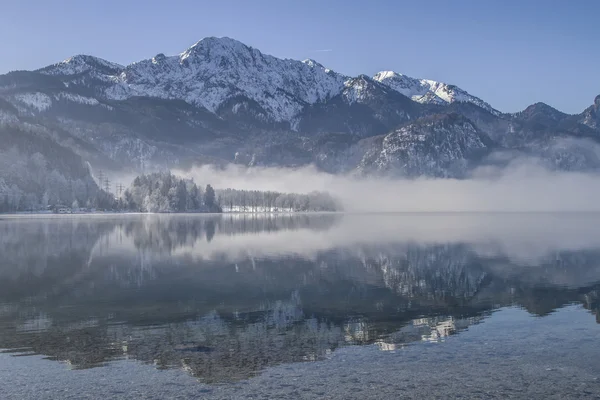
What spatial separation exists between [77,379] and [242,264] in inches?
2218

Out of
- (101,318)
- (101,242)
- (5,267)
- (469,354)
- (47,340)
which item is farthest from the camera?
(101,242)

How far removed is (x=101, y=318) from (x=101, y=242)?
8205 cm

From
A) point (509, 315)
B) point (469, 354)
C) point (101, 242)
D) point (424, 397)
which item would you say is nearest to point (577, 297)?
point (509, 315)

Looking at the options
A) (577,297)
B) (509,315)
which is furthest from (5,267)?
(577,297)

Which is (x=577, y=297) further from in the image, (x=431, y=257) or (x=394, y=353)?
(x=431, y=257)

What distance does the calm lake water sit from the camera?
2795 cm

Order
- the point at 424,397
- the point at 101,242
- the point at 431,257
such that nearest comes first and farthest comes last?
1. the point at 424,397
2. the point at 431,257
3. the point at 101,242

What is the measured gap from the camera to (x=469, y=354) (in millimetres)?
33344

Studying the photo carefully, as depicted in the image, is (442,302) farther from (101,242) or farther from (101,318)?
(101,242)

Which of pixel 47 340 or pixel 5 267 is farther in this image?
pixel 5 267

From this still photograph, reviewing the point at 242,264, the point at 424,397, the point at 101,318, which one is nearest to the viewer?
the point at 424,397

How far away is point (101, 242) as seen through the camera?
12138 cm

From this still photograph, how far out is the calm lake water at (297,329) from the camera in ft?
91.7

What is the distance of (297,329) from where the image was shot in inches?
1620
